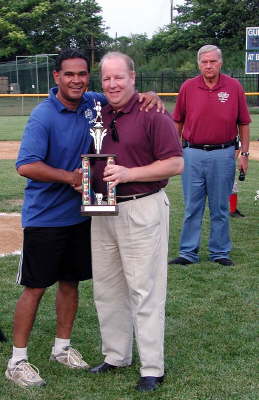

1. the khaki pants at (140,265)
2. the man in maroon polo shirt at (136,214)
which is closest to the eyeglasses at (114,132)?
the man in maroon polo shirt at (136,214)

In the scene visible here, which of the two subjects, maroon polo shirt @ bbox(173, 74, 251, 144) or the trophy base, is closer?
the trophy base

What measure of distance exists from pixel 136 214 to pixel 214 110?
9.14ft

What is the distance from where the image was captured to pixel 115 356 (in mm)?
4035

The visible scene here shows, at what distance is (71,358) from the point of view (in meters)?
4.13

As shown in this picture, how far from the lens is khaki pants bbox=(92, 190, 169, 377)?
367 centimetres

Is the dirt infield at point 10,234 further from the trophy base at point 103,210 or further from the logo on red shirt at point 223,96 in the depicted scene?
the trophy base at point 103,210

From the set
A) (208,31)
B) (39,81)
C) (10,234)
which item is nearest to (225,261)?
(10,234)

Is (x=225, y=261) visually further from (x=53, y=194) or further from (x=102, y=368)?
(x=53, y=194)

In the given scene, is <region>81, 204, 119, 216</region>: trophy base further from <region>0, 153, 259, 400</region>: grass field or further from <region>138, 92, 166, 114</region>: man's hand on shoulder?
<region>0, 153, 259, 400</region>: grass field

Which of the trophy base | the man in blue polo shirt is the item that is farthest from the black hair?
the trophy base

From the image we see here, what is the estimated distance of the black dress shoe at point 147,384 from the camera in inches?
148

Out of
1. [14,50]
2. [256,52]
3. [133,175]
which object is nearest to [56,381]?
[133,175]

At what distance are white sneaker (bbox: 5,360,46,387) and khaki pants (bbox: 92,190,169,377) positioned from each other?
1.87ft

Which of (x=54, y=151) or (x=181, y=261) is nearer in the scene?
(x=54, y=151)
